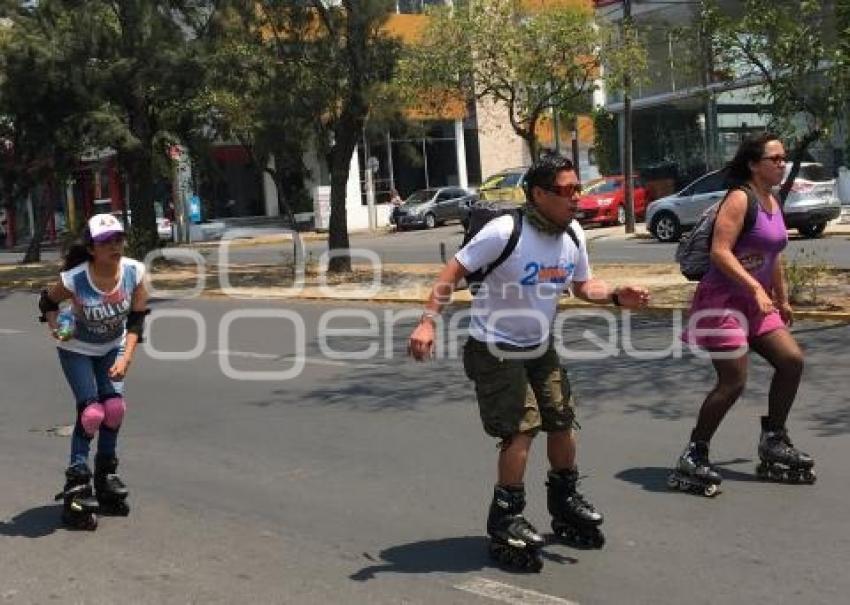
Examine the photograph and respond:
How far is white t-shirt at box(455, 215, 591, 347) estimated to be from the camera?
4.55 meters

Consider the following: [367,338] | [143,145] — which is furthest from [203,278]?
[367,338]

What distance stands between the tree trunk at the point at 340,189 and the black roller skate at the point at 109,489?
1384 centimetres

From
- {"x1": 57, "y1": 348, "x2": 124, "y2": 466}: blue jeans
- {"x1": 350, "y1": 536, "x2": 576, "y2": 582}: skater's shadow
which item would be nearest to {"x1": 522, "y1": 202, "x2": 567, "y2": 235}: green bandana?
{"x1": 350, "y1": 536, "x2": 576, "y2": 582}: skater's shadow

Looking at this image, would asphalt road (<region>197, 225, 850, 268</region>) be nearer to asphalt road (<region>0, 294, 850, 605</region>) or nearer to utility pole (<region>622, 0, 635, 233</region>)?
utility pole (<region>622, 0, 635, 233</region>)

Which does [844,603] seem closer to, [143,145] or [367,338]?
[367,338]

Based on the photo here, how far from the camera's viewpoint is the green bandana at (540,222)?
Result: 4625 millimetres

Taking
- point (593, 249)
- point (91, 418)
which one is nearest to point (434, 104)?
point (593, 249)

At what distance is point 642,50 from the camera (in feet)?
83.4

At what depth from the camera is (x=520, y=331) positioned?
461cm

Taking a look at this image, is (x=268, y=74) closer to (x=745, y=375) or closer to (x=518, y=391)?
(x=745, y=375)

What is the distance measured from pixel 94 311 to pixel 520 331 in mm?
2194

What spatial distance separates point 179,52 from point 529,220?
701 inches

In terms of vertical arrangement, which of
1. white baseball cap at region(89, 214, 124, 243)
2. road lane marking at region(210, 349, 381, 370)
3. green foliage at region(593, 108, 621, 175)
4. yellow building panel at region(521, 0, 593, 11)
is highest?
yellow building panel at region(521, 0, 593, 11)

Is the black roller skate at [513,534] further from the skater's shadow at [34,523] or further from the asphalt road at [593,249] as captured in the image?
the asphalt road at [593,249]
